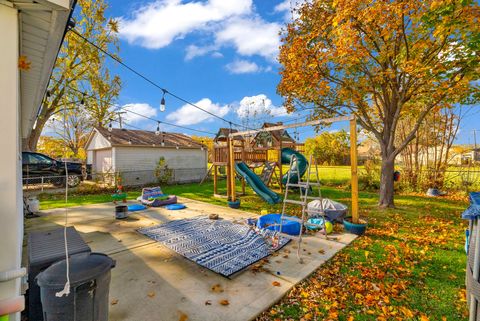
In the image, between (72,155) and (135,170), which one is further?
(72,155)

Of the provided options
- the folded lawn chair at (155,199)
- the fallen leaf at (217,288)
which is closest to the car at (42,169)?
the folded lawn chair at (155,199)

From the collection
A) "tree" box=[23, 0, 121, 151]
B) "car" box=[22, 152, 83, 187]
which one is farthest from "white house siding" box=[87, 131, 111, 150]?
"car" box=[22, 152, 83, 187]

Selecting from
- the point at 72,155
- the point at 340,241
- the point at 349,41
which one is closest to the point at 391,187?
the point at 340,241

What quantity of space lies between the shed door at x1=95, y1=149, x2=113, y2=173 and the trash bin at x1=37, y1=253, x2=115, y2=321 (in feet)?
49.7

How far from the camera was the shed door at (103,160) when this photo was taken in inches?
644

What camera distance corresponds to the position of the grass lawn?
287 centimetres

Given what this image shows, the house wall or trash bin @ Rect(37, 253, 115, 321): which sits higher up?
the house wall

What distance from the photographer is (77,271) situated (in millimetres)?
2070

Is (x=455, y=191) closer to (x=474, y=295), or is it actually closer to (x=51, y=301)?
(x=474, y=295)

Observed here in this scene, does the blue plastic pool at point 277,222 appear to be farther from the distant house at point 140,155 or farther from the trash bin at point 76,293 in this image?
the distant house at point 140,155

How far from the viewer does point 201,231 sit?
230 inches

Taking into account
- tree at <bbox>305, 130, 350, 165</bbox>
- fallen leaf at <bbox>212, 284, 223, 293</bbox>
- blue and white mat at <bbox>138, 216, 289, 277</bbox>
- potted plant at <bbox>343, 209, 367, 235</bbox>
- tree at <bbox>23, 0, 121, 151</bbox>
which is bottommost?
fallen leaf at <bbox>212, 284, 223, 293</bbox>

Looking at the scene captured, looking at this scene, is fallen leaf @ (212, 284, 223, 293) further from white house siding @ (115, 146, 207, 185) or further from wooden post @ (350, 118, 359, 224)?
white house siding @ (115, 146, 207, 185)

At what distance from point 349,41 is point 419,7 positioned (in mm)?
1873
